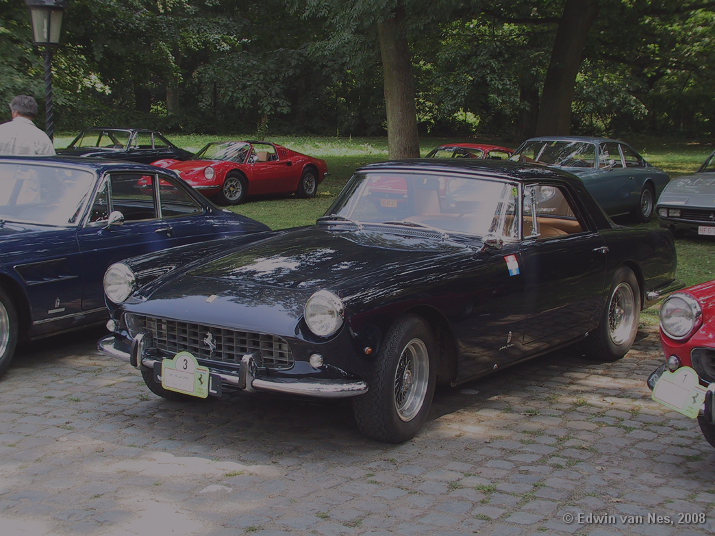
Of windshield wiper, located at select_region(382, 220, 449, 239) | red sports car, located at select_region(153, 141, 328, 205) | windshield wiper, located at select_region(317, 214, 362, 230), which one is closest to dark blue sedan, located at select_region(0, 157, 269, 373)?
windshield wiper, located at select_region(317, 214, 362, 230)

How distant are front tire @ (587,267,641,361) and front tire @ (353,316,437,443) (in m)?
2.15

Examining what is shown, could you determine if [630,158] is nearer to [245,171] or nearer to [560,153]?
[560,153]

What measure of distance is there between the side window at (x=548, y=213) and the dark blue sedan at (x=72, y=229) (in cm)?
305

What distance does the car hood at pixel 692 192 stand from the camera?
12.4 meters

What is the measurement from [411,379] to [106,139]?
50.9ft

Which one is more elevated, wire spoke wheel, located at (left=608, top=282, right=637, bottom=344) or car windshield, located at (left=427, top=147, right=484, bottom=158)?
car windshield, located at (left=427, top=147, right=484, bottom=158)

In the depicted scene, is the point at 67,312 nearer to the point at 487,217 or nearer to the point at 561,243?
the point at 487,217

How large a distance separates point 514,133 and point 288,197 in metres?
25.3

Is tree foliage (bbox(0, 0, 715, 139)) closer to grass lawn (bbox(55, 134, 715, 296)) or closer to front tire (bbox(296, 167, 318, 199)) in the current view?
grass lawn (bbox(55, 134, 715, 296))

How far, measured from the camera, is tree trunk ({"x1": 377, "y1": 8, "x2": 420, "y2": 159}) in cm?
1661

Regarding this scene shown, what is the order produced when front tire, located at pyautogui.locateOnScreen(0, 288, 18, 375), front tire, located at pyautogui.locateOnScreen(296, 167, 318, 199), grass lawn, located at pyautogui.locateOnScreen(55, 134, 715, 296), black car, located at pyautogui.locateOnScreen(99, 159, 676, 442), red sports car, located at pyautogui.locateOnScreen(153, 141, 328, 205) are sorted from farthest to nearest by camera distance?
front tire, located at pyautogui.locateOnScreen(296, 167, 318, 199) < red sports car, located at pyautogui.locateOnScreen(153, 141, 328, 205) < grass lawn, located at pyautogui.locateOnScreen(55, 134, 715, 296) < front tire, located at pyautogui.locateOnScreen(0, 288, 18, 375) < black car, located at pyautogui.locateOnScreen(99, 159, 676, 442)

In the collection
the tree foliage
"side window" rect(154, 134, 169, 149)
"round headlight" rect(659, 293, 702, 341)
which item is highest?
the tree foliage

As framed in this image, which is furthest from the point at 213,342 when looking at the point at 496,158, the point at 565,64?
the point at 565,64

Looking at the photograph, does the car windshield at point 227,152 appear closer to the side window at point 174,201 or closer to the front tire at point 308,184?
the front tire at point 308,184
